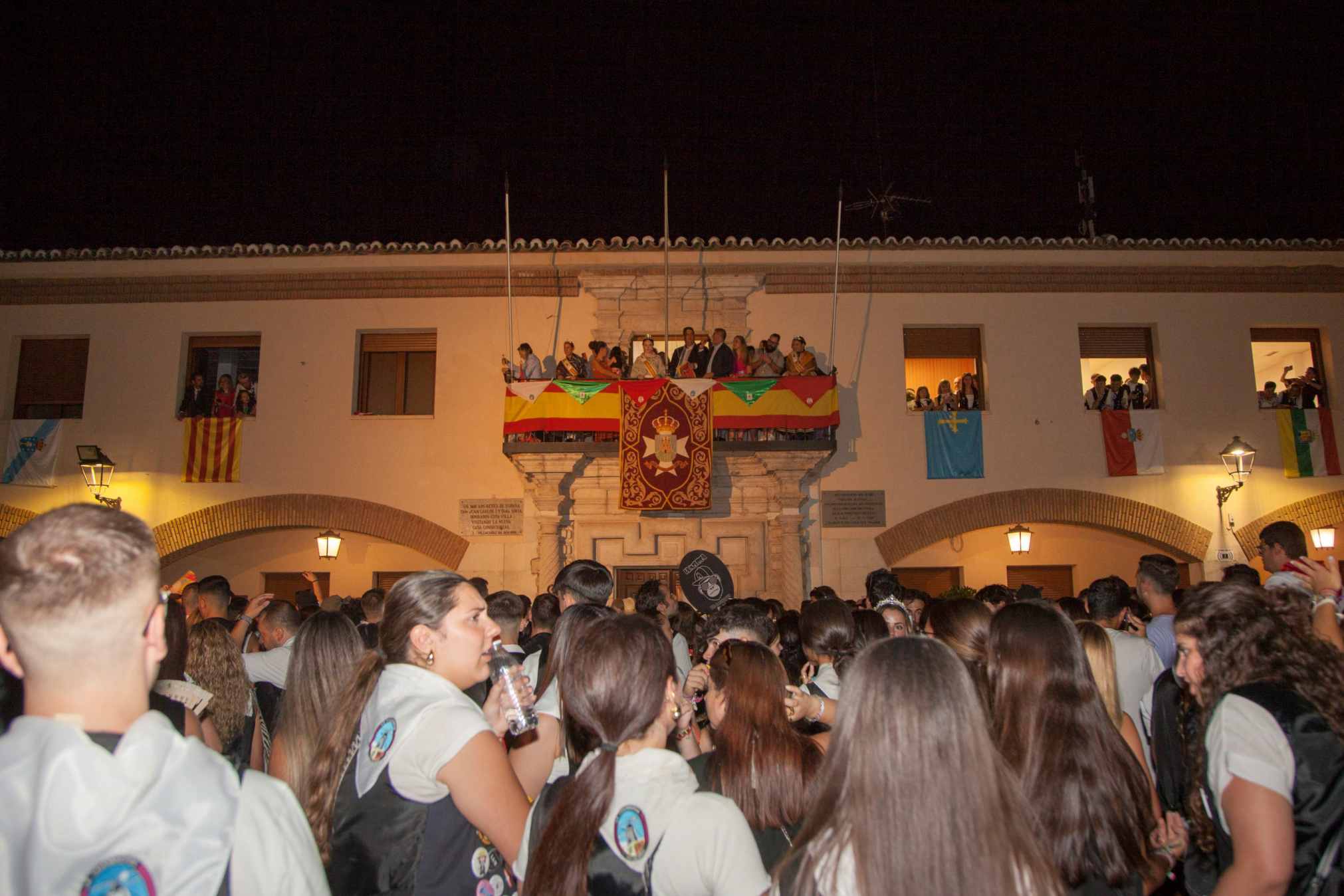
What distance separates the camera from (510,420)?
41.9ft

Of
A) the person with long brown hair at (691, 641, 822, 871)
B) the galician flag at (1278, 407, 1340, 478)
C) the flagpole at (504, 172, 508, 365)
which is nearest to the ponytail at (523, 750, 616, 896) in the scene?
the person with long brown hair at (691, 641, 822, 871)

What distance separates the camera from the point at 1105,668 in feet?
11.4

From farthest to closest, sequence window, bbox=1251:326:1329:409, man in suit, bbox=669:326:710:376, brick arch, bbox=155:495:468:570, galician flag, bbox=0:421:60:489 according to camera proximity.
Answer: window, bbox=1251:326:1329:409 → galician flag, bbox=0:421:60:489 → brick arch, bbox=155:495:468:570 → man in suit, bbox=669:326:710:376

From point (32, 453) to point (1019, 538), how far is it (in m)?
15.3

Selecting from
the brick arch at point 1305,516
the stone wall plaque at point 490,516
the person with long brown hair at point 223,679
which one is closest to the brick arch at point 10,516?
the stone wall plaque at point 490,516

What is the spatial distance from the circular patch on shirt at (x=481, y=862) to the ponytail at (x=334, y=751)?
1.31ft

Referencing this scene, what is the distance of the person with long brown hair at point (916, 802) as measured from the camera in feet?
5.55

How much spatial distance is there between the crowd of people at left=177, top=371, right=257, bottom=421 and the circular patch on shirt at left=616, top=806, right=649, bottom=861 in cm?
1345

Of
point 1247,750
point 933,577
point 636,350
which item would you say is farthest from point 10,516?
point 1247,750

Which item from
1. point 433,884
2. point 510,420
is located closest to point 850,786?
point 433,884

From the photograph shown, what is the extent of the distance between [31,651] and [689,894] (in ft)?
4.60

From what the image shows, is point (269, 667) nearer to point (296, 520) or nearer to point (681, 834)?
point (681, 834)

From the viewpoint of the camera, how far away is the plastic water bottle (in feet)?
8.27

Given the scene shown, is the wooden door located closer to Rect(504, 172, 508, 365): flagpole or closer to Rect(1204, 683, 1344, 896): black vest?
Rect(504, 172, 508, 365): flagpole
